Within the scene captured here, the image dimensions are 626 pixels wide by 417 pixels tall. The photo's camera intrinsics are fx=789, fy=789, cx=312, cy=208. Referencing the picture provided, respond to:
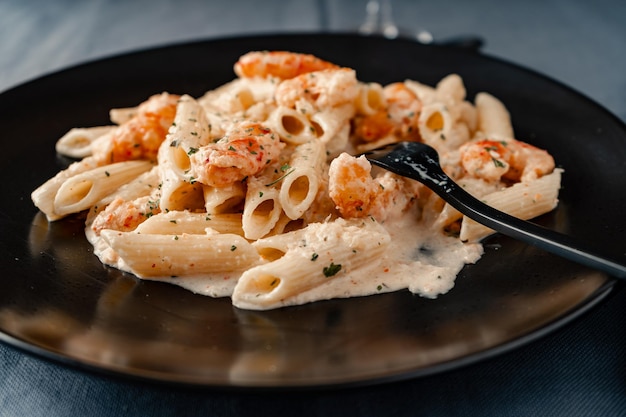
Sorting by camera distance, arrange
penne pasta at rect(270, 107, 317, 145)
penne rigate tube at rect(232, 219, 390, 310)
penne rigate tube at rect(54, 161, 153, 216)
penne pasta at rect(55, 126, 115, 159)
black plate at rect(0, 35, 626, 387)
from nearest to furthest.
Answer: black plate at rect(0, 35, 626, 387) < penne rigate tube at rect(232, 219, 390, 310) < penne rigate tube at rect(54, 161, 153, 216) < penne pasta at rect(270, 107, 317, 145) < penne pasta at rect(55, 126, 115, 159)

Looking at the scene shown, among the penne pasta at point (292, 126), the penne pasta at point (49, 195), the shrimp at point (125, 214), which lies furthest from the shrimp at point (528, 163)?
→ the penne pasta at point (49, 195)

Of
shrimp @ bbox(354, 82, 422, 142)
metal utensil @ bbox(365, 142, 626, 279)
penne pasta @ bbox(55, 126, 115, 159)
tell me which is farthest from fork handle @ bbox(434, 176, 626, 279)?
penne pasta @ bbox(55, 126, 115, 159)

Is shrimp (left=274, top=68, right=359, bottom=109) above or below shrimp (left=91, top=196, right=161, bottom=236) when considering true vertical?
above

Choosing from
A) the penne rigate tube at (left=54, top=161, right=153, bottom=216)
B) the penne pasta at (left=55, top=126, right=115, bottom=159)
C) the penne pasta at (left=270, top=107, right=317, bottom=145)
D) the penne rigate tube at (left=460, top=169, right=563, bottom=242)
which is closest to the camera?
the penne rigate tube at (left=460, top=169, right=563, bottom=242)

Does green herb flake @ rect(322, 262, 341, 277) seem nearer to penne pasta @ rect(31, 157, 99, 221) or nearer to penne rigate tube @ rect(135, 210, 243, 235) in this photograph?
penne rigate tube @ rect(135, 210, 243, 235)

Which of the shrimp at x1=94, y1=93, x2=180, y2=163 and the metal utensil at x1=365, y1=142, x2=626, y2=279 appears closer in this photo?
the metal utensil at x1=365, y1=142, x2=626, y2=279

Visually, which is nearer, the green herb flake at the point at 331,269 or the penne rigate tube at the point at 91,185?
the green herb flake at the point at 331,269

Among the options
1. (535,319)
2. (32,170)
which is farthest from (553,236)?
(32,170)

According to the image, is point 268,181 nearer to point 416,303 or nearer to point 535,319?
point 416,303

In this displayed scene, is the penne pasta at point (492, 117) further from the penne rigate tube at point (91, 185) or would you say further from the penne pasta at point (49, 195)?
the penne pasta at point (49, 195)

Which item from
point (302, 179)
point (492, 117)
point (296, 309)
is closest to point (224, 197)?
point (302, 179)
